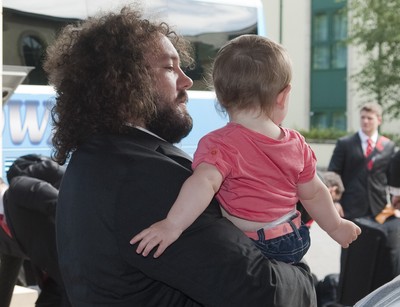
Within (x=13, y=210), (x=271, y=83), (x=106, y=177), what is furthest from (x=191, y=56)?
(x=13, y=210)

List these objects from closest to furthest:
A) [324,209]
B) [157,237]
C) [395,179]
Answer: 1. [157,237]
2. [324,209]
3. [395,179]

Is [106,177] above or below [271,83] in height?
below

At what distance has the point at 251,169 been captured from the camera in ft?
8.23

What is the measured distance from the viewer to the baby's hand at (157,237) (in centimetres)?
222

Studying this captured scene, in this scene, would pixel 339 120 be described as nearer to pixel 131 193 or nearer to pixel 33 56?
pixel 33 56

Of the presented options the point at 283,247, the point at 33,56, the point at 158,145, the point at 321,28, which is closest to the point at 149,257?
the point at 158,145

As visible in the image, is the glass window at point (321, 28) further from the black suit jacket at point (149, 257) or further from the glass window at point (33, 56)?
the black suit jacket at point (149, 257)

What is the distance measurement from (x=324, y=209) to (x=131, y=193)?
0.73m

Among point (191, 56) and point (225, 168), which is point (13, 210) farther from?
point (225, 168)

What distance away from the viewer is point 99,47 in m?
2.46

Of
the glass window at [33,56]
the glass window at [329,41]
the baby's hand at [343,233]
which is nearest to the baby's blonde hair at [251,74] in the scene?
the baby's hand at [343,233]

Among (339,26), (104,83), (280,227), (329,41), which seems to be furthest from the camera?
(329,41)

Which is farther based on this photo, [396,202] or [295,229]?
[396,202]

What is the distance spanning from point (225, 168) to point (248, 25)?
32.8 feet
